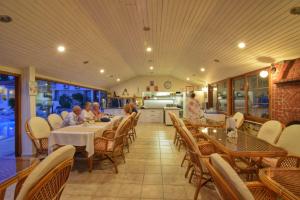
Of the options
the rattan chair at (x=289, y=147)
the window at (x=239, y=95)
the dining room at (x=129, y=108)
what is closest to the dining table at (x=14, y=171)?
the dining room at (x=129, y=108)

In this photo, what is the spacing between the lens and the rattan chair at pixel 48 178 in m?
1.20

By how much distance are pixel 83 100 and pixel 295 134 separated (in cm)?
766

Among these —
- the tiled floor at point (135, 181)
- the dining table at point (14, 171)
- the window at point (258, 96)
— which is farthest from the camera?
the window at point (258, 96)

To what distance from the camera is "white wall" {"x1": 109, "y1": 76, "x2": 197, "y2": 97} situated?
39.4 feet

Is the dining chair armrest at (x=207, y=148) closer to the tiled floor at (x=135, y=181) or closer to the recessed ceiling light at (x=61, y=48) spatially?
the tiled floor at (x=135, y=181)

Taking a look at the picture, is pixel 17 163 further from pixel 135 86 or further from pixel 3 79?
pixel 135 86

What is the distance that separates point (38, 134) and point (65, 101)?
3.26 m

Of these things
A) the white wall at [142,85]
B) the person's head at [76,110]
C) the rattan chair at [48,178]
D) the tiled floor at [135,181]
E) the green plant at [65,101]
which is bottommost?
the tiled floor at [135,181]

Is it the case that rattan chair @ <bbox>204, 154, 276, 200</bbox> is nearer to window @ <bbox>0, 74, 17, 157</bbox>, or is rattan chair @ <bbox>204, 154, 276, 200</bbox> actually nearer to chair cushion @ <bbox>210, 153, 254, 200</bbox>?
chair cushion @ <bbox>210, 153, 254, 200</bbox>

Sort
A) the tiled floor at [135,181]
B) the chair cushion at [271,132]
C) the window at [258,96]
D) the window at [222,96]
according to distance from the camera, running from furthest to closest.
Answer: the window at [222,96] → the window at [258,96] → the chair cushion at [271,132] → the tiled floor at [135,181]

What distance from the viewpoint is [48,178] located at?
128cm

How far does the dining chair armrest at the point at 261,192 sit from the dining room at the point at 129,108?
0.01m

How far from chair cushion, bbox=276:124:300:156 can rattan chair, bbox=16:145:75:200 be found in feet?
9.04

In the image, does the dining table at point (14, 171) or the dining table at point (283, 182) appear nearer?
the dining table at point (283, 182)
